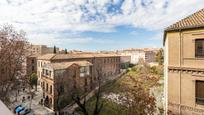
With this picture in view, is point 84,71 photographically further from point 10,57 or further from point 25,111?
point 10,57

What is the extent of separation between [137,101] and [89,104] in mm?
14876

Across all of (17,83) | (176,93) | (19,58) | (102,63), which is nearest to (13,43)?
(19,58)

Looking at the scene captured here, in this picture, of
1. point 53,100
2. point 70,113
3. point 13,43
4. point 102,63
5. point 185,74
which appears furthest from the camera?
point 102,63

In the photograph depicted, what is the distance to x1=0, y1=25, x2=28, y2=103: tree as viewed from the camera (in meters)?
20.6

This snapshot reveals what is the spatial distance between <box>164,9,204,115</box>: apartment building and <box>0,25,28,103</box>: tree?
15.2 metres

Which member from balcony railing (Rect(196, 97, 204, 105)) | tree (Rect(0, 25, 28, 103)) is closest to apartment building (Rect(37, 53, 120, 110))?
tree (Rect(0, 25, 28, 103))

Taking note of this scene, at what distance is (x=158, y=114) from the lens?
24531 mm

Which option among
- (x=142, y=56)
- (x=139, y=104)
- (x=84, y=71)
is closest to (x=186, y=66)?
(x=139, y=104)

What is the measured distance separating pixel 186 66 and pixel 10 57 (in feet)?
55.8

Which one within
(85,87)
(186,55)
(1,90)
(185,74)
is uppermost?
(186,55)

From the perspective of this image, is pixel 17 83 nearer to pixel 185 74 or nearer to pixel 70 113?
pixel 70 113

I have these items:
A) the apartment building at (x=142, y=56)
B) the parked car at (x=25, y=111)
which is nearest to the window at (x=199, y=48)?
the parked car at (x=25, y=111)

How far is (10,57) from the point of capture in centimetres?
2112

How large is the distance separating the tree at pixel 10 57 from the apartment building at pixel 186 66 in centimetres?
1520
